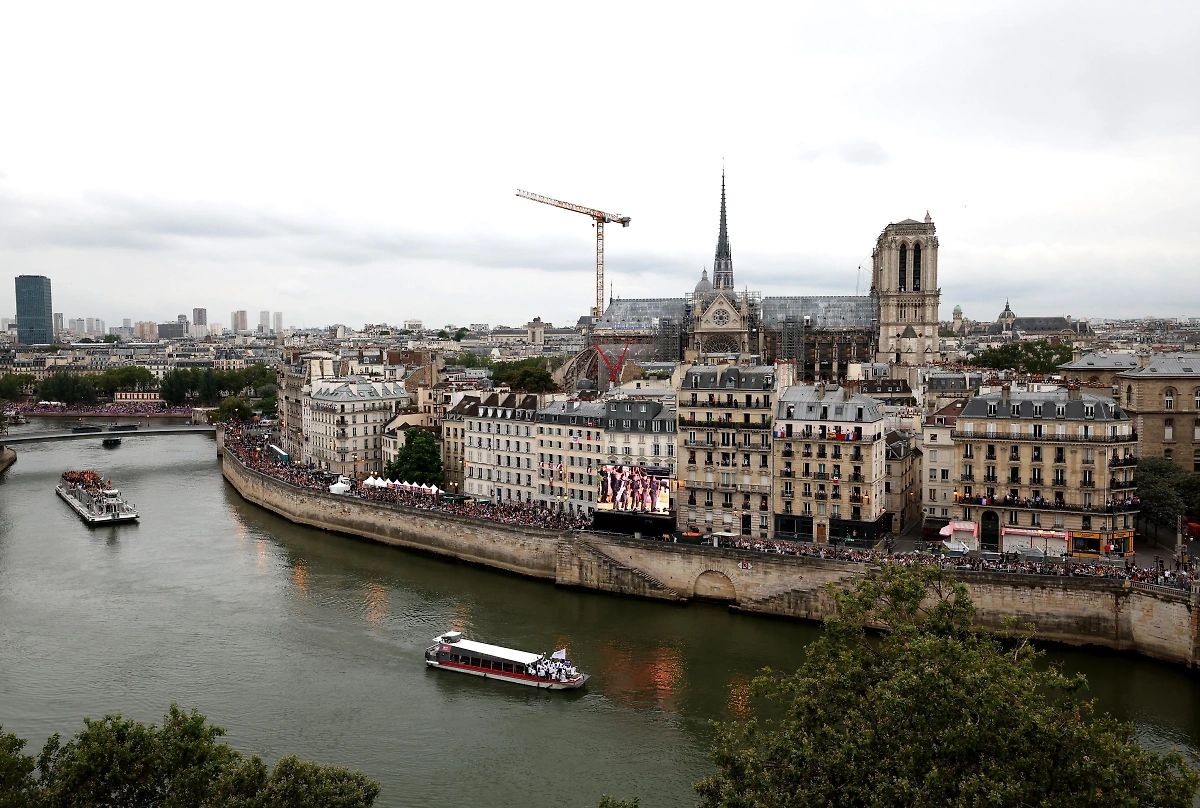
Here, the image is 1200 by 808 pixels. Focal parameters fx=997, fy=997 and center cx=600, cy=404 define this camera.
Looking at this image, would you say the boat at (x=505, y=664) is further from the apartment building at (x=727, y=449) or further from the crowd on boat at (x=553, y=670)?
the apartment building at (x=727, y=449)

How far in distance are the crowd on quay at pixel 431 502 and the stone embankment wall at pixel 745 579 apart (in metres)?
0.94

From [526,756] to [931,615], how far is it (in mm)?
11481

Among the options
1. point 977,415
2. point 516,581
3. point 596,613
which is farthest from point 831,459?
point 516,581

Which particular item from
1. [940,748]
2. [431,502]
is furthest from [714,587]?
[940,748]

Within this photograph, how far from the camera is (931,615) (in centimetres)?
2128

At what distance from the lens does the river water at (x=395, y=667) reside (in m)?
26.2

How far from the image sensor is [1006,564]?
1399 inches

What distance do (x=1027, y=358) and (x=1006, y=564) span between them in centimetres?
6638

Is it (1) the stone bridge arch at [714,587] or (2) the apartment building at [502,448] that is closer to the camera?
(1) the stone bridge arch at [714,587]

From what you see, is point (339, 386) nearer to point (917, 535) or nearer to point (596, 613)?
point (596, 613)

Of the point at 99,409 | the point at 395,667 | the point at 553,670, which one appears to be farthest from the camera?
the point at 99,409

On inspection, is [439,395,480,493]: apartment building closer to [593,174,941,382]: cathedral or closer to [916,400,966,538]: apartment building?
[916,400,966,538]: apartment building

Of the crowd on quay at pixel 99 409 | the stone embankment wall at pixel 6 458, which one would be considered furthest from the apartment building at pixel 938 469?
the crowd on quay at pixel 99 409

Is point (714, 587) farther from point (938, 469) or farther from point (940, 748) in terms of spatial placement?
point (940, 748)
